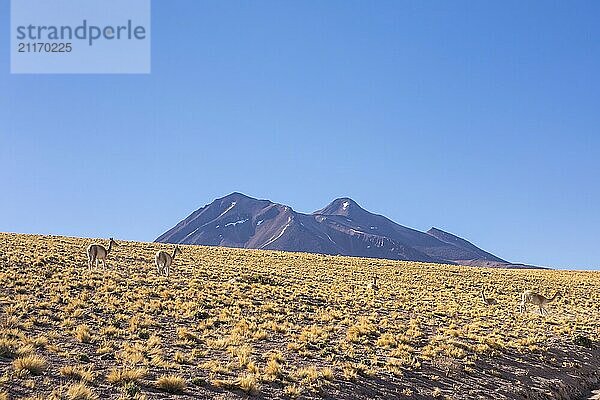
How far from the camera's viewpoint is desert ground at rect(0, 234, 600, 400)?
40.7 ft

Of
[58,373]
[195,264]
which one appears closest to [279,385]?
[58,373]

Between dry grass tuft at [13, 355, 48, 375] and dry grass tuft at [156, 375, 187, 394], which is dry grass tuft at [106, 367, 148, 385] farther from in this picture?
dry grass tuft at [13, 355, 48, 375]

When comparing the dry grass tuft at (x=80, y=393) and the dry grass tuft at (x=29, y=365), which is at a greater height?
the dry grass tuft at (x=29, y=365)

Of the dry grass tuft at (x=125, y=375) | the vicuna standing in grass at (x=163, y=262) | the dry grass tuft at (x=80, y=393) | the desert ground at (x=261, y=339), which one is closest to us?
the dry grass tuft at (x=80, y=393)

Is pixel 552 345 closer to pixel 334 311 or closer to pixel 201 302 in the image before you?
pixel 334 311

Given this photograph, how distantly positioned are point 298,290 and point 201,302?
845 centimetres

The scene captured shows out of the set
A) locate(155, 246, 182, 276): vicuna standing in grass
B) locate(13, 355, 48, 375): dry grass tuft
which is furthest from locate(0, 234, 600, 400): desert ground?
locate(155, 246, 182, 276): vicuna standing in grass

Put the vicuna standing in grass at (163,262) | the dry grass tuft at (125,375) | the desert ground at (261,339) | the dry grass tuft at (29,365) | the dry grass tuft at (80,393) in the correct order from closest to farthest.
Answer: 1. the dry grass tuft at (80,393)
2. the dry grass tuft at (29,365)
3. the dry grass tuft at (125,375)
4. the desert ground at (261,339)
5. the vicuna standing in grass at (163,262)

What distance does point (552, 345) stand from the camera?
21.9m

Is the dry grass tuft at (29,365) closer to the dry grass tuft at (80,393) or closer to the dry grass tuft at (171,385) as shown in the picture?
the dry grass tuft at (80,393)

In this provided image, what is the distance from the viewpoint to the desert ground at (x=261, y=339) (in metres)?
12.4

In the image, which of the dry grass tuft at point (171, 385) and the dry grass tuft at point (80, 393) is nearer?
the dry grass tuft at point (80, 393)

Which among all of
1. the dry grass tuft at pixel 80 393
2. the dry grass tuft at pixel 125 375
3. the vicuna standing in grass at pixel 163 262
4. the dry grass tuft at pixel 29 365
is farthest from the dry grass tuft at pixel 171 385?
the vicuna standing in grass at pixel 163 262

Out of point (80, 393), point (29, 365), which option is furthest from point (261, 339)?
point (80, 393)
